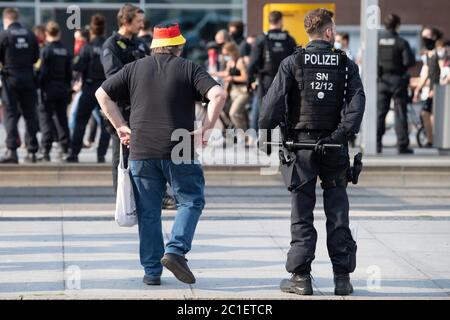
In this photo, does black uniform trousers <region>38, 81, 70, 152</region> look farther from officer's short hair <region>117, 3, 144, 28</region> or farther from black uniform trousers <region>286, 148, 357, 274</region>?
black uniform trousers <region>286, 148, 357, 274</region>

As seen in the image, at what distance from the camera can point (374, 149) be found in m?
15.9

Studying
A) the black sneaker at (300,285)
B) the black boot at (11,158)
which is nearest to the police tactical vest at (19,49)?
the black boot at (11,158)

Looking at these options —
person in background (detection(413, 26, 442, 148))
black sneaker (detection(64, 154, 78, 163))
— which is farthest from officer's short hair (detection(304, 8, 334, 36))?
person in background (detection(413, 26, 442, 148))

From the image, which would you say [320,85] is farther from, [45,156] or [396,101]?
[396,101]

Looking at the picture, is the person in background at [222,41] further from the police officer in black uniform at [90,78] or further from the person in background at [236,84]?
the police officer in black uniform at [90,78]

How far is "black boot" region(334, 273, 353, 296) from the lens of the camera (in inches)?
300

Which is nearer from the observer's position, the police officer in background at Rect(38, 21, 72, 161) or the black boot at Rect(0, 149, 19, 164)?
the black boot at Rect(0, 149, 19, 164)

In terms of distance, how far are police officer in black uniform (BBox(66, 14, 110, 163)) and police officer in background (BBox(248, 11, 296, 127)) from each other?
2466 mm

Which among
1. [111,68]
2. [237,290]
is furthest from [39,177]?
[237,290]

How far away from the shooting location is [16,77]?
47.6 feet

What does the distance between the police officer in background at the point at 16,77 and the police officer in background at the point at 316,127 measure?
24.1 feet

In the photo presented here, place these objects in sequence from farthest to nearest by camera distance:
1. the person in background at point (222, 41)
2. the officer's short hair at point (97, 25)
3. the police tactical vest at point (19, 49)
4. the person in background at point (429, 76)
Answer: the person in background at point (222, 41) → the person in background at point (429, 76) → the police tactical vest at point (19, 49) → the officer's short hair at point (97, 25)

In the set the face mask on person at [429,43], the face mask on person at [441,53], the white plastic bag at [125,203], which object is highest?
the face mask on person at [429,43]

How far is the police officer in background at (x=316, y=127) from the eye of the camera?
756 cm
